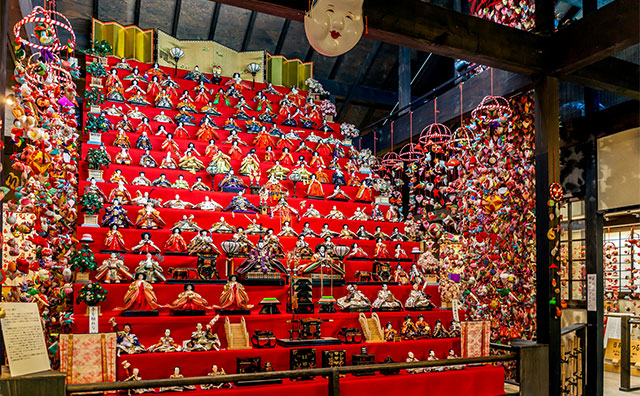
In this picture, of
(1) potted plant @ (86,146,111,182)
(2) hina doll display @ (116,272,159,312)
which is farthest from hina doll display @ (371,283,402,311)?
(1) potted plant @ (86,146,111,182)

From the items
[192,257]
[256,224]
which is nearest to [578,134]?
[256,224]

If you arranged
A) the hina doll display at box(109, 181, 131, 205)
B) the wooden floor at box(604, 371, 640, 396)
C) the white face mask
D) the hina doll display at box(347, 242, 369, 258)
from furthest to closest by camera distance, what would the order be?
the wooden floor at box(604, 371, 640, 396), the hina doll display at box(347, 242, 369, 258), the hina doll display at box(109, 181, 131, 205), the white face mask

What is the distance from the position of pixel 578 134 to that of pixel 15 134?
5.89m

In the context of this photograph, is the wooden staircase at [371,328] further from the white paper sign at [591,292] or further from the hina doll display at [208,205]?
the white paper sign at [591,292]

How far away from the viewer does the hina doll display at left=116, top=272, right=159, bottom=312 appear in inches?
167

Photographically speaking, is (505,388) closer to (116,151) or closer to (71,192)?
(71,192)

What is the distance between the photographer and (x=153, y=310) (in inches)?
169

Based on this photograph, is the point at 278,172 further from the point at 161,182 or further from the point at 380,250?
the point at 380,250

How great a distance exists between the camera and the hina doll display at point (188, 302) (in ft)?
14.3

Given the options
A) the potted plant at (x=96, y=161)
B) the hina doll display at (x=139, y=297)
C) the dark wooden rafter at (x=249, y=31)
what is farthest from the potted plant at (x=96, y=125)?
the dark wooden rafter at (x=249, y=31)

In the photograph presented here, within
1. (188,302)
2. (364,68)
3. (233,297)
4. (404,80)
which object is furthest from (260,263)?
(364,68)

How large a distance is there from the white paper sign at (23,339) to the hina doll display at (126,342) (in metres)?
1.04

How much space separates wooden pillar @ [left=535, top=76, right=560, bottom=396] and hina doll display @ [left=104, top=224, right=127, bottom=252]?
12.7ft

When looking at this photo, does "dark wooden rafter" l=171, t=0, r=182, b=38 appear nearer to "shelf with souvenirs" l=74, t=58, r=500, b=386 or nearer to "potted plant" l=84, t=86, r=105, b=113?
"shelf with souvenirs" l=74, t=58, r=500, b=386
